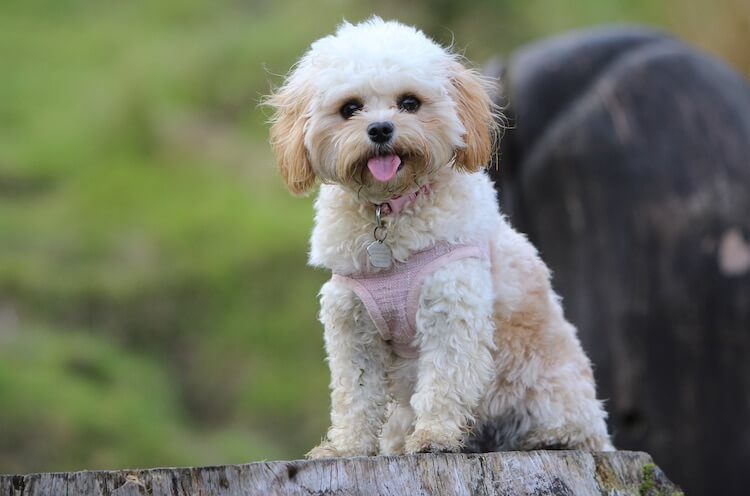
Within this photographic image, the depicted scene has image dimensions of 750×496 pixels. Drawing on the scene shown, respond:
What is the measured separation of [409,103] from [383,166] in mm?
249

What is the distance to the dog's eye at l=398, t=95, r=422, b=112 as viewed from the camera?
415 cm

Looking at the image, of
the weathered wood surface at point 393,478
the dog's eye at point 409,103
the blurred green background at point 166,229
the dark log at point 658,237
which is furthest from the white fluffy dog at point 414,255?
the blurred green background at point 166,229

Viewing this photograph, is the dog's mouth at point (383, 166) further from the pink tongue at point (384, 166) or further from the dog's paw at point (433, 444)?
the dog's paw at point (433, 444)

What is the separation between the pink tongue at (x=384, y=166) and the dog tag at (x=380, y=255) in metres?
0.26

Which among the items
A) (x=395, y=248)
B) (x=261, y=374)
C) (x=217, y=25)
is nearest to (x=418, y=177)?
(x=395, y=248)

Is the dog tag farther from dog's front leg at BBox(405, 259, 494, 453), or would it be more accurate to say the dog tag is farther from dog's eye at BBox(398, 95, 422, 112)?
dog's eye at BBox(398, 95, 422, 112)

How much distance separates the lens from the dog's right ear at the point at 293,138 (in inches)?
168

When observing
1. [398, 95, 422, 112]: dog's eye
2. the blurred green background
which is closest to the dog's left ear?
[398, 95, 422, 112]: dog's eye

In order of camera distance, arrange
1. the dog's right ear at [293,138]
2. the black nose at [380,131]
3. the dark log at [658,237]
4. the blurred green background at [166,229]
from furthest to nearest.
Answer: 1. the blurred green background at [166,229]
2. the dark log at [658,237]
3. the dog's right ear at [293,138]
4. the black nose at [380,131]

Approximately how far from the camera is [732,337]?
7.00 metres

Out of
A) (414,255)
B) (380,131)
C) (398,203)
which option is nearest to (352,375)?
(414,255)

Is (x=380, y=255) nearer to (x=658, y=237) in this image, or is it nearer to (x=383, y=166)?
(x=383, y=166)

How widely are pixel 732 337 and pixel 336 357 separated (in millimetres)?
3420

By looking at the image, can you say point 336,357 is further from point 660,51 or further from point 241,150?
point 241,150
